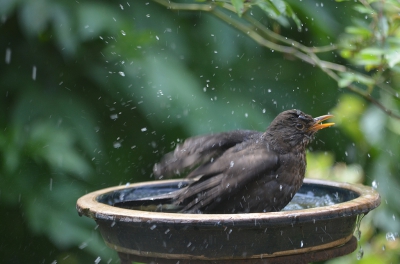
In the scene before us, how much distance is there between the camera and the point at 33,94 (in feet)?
11.0

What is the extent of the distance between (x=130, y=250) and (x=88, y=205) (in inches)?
9.6

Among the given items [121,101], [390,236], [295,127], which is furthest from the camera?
[390,236]

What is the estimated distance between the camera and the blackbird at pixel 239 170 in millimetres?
2369

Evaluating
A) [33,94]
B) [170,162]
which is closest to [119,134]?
[33,94]

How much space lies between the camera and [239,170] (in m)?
2.36

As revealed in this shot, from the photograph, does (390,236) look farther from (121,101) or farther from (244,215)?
(244,215)

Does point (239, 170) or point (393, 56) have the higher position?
point (393, 56)

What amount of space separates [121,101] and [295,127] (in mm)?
1126

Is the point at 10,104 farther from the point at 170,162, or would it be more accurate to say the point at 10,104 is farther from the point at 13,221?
the point at 170,162

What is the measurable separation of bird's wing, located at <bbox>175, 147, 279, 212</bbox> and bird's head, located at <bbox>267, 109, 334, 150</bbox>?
30 cm

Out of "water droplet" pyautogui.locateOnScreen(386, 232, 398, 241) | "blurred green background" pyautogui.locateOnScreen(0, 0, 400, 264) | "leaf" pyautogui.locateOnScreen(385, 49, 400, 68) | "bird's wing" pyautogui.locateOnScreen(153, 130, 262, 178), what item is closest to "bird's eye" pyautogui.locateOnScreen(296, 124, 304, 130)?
"bird's wing" pyautogui.locateOnScreen(153, 130, 262, 178)

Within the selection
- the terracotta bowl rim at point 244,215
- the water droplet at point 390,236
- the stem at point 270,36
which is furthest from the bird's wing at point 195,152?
the water droplet at point 390,236

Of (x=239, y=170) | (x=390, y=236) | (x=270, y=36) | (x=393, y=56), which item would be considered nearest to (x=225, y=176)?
(x=239, y=170)

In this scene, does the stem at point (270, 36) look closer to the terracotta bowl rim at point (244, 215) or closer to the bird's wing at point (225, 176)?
the bird's wing at point (225, 176)
